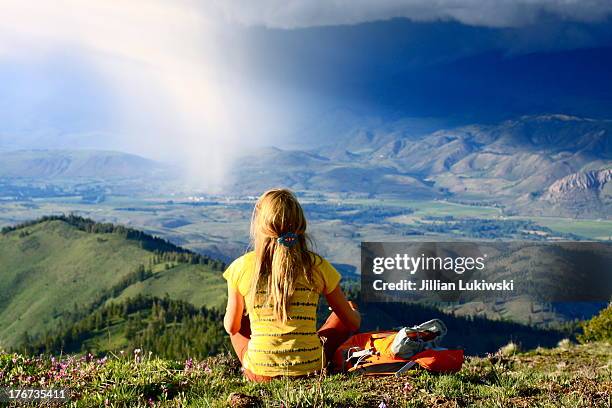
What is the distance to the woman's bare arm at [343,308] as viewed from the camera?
9977 mm

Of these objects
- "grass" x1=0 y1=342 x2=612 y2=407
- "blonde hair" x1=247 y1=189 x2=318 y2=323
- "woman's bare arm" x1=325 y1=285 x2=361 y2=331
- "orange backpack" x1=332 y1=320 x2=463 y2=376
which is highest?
"blonde hair" x1=247 y1=189 x2=318 y2=323

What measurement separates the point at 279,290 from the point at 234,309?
97 centimetres

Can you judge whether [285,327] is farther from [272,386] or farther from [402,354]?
[402,354]

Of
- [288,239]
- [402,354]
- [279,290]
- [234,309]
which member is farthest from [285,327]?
[402,354]

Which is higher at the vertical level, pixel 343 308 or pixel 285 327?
pixel 343 308

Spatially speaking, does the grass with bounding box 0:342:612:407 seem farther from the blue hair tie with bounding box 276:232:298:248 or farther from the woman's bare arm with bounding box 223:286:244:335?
the blue hair tie with bounding box 276:232:298:248

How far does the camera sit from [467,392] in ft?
28.6

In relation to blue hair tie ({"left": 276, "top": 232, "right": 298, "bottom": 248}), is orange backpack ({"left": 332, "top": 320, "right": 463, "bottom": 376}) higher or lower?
lower

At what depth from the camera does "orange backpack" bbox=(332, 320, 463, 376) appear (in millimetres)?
9766

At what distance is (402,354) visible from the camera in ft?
32.4

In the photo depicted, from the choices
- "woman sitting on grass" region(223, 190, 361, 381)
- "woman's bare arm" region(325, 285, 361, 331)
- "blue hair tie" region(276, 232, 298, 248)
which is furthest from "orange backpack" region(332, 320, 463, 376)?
"blue hair tie" region(276, 232, 298, 248)

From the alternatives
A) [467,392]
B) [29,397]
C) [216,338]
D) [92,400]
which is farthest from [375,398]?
[216,338]

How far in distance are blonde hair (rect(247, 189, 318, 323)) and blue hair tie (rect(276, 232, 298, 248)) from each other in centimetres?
4

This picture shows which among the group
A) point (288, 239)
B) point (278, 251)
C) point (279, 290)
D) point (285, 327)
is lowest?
point (285, 327)
